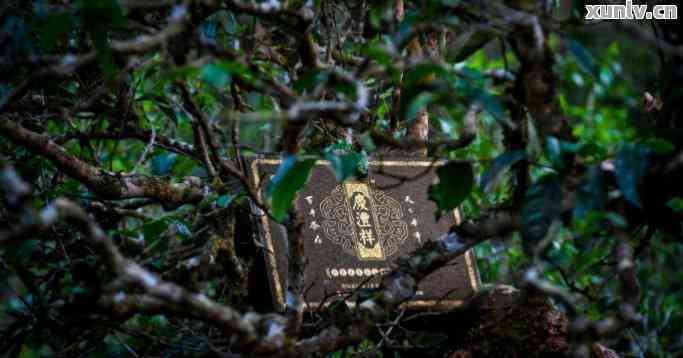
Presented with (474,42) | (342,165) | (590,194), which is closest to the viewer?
(590,194)

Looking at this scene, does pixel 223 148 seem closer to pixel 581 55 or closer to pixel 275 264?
pixel 275 264

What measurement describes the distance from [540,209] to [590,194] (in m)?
0.12

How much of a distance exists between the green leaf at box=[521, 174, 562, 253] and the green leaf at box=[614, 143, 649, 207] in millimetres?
123

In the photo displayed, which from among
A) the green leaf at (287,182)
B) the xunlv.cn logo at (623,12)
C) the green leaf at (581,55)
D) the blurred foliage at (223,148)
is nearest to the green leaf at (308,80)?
the blurred foliage at (223,148)

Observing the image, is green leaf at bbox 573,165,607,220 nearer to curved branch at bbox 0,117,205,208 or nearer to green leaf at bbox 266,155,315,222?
green leaf at bbox 266,155,315,222

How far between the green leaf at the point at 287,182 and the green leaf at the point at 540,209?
46 centimetres

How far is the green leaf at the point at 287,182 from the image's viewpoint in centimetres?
160

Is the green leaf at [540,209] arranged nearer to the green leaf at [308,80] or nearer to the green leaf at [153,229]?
the green leaf at [308,80]

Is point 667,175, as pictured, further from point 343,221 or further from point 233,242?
point 233,242

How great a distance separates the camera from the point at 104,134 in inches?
98.6

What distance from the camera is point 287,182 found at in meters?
1.64

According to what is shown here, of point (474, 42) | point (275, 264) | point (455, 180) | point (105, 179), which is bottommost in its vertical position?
point (275, 264)

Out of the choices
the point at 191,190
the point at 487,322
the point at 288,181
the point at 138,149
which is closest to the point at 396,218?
the point at 487,322

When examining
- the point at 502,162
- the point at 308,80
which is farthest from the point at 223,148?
the point at 502,162
